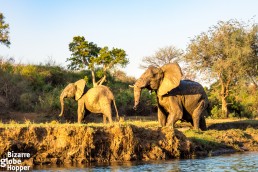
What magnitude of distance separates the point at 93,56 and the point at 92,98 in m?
27.2

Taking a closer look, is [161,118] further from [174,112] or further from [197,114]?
[197,114]

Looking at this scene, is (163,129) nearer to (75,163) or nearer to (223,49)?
(75,163)

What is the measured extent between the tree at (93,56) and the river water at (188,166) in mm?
29900

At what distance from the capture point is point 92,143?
1540 cm

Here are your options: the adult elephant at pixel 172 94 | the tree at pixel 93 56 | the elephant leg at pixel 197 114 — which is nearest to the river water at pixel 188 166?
the adult elephant at pixel 172 94

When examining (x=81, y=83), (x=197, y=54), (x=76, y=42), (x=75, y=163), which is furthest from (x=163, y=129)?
(x=76, y=42)

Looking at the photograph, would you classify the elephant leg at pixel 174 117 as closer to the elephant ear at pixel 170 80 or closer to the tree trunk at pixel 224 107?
the elephant ear at pixel 170 80

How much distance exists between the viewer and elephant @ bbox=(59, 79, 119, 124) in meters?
21.9

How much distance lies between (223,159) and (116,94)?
2226cm

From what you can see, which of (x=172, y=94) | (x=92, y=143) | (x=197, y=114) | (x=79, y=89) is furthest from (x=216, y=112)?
(x=92, y=143)

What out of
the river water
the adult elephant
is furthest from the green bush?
the river water

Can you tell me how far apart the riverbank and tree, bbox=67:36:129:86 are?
2896 centimetres

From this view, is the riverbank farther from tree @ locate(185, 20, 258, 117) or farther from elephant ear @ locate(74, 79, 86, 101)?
tree @ locate(185, 20, 258, 117)

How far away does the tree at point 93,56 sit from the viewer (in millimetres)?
46875
